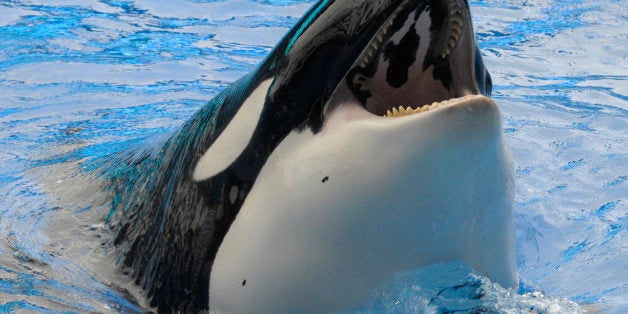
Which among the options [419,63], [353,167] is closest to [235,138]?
[353,167]

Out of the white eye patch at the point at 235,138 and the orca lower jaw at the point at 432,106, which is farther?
the white eye patch at the point at 235,138

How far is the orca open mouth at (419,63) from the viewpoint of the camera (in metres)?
2.66

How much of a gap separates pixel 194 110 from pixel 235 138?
436cm

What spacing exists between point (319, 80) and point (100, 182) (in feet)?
6.22

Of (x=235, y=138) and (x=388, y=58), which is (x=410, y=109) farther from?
(x=235, y=138)

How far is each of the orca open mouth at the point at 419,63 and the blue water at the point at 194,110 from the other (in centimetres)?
56

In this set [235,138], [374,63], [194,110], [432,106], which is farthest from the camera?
[194,110]

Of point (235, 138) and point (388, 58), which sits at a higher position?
point (388, 58)

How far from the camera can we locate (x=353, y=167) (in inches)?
103

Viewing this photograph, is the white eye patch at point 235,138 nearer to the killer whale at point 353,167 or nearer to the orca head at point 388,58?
the killer whale at point 353,167

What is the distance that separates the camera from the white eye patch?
2.97 meters

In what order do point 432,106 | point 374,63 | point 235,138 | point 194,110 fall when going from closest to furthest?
point 432,106 < point 374,63 < point 235,138 < point 194,110

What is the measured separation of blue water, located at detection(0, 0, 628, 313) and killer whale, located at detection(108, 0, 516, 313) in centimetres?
18

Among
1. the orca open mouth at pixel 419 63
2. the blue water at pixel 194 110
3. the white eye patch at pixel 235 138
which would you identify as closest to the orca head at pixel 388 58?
the orca open mouth at pixel 419 63
